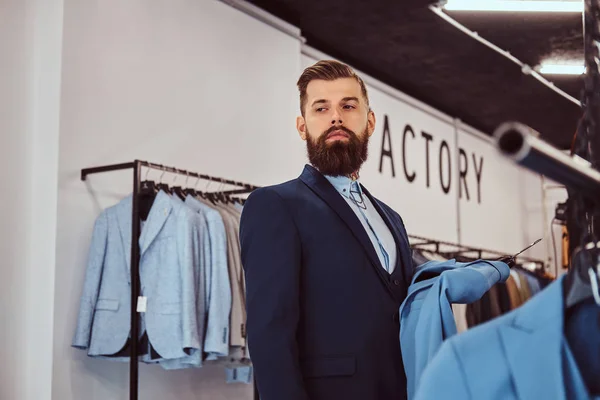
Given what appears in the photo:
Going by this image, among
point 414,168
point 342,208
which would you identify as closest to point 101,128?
point 342,208

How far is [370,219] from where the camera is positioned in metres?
2.13

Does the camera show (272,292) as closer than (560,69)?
Yes

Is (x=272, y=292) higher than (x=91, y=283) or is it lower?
lower

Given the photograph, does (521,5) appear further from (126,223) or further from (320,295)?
(320,295)

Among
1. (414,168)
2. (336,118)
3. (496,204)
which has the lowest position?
(336,118)

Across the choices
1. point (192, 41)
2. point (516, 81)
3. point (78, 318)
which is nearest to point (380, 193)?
point (516, 81)

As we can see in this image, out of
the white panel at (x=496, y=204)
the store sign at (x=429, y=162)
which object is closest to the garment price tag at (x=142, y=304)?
the store sign at (x=429, y=162)

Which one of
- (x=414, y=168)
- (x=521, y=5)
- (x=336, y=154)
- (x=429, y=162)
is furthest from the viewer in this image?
(x=429, y=162)

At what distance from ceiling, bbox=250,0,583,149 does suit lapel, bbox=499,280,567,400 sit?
15.4ft

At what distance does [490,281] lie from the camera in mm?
1695

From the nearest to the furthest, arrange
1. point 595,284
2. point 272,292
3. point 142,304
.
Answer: point 595,284 → point 272,292 → point 142,304

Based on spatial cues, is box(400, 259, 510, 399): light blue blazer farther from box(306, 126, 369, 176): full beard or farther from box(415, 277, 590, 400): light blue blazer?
box(415, 277, 590, 400): light blue blazer

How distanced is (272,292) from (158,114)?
9.12 ft

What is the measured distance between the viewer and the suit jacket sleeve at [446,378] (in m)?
0.97
